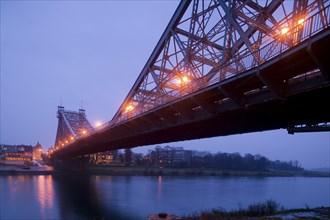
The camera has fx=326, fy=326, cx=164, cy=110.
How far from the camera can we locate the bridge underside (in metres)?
10.6

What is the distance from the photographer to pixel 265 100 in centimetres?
1373

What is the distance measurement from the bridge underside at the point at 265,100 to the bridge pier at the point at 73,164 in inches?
2779

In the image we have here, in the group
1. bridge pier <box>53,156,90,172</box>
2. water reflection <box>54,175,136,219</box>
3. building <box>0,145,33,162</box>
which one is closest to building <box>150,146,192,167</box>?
bridge pier <box>53,156,90,172</box>

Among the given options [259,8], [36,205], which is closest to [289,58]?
[259,8]

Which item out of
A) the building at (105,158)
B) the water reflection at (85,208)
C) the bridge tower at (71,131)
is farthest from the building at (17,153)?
the water reflection at (85,208)

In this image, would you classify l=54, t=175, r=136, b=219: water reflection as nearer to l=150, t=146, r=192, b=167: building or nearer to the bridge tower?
the bridge tower

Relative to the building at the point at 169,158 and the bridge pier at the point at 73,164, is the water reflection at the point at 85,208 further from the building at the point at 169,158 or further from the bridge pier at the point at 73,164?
the building at the point at 169,158

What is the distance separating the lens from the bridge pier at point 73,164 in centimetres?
8950

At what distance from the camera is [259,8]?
1766cm

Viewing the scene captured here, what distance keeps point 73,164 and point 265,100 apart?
3307 inches

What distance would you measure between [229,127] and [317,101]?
7342 millimetres

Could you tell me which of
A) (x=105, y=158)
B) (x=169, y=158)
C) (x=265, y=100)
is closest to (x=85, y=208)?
(x=265, y=100)

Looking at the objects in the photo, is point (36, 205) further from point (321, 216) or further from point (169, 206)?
point (321, 216)

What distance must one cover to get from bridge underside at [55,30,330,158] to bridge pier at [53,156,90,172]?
70.6 meters
